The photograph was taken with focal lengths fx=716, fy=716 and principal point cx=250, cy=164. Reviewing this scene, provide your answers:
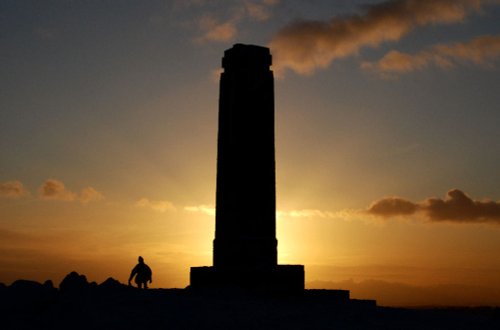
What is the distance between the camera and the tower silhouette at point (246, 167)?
77.0 feet

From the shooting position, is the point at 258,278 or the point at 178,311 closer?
the point at 178,311

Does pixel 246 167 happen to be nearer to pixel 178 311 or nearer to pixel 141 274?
pixel 141 274

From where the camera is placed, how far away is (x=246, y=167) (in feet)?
77.5

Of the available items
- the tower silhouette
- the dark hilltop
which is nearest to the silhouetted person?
the tower silhouette

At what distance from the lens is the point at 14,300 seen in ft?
58.7

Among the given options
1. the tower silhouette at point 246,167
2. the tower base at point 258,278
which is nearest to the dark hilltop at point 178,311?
the tower base at point 258,278

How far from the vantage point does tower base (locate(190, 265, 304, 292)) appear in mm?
21828

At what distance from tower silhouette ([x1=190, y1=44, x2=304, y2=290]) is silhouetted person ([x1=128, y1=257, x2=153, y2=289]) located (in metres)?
1.92

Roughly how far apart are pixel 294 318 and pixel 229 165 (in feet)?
23.8

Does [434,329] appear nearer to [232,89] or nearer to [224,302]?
[224,302]

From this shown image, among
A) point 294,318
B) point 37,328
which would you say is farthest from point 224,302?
point 37,328

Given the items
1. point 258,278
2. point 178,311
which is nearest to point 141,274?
point 258,278

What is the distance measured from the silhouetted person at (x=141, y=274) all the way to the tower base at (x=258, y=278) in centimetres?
214

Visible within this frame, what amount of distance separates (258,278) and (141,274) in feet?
14.6
